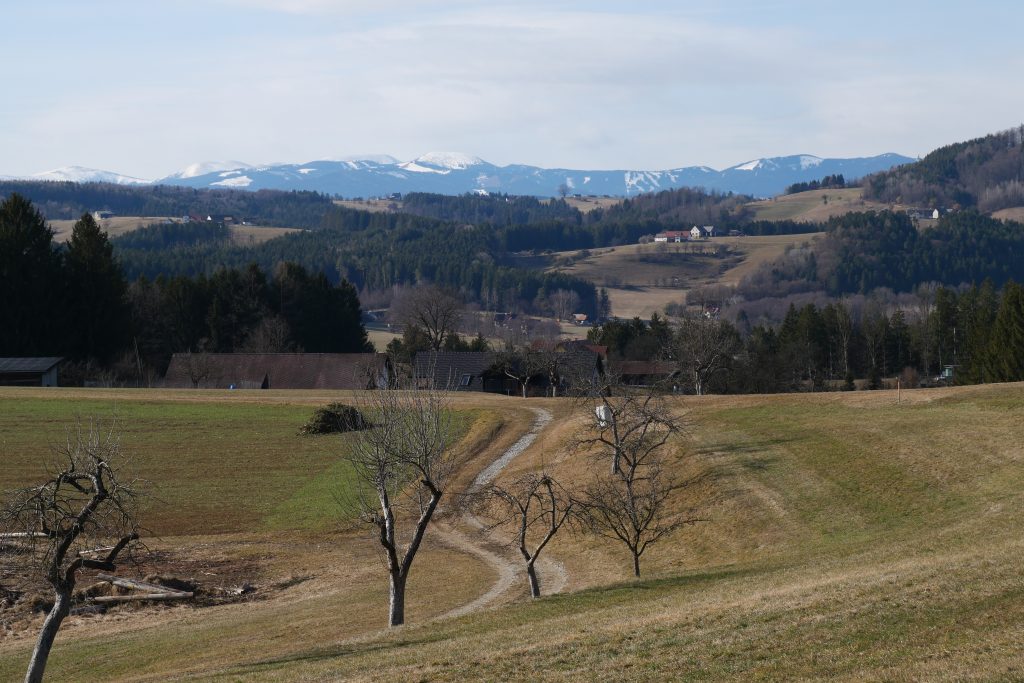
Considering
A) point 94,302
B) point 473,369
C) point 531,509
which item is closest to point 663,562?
point 531,509

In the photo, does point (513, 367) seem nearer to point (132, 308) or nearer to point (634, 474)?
point (132, 308)

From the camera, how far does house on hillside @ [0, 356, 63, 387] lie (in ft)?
284

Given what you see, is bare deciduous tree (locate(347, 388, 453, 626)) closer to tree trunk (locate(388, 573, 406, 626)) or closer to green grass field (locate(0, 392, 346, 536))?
tree trunk (locate(388, 573, 406, 626))

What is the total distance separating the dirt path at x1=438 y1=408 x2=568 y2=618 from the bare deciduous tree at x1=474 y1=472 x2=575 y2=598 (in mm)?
583

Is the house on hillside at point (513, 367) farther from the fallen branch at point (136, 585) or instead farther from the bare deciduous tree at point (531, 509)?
the fallen branch at point (136, 585)

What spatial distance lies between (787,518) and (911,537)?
755cm

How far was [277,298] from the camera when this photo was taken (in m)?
117

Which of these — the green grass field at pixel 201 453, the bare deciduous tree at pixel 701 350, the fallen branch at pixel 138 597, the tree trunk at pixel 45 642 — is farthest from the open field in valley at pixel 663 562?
the bare deciduous tree at pixel 701 350

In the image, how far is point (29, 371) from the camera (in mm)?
86688

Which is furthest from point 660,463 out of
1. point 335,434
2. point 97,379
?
point 97,379

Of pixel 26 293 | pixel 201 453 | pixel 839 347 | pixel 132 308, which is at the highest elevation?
pixel 26 293

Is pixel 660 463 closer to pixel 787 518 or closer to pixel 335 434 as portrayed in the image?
pixel 787 518

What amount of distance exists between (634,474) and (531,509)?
5.12 meters

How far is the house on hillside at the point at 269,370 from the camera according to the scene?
92.1 metres
